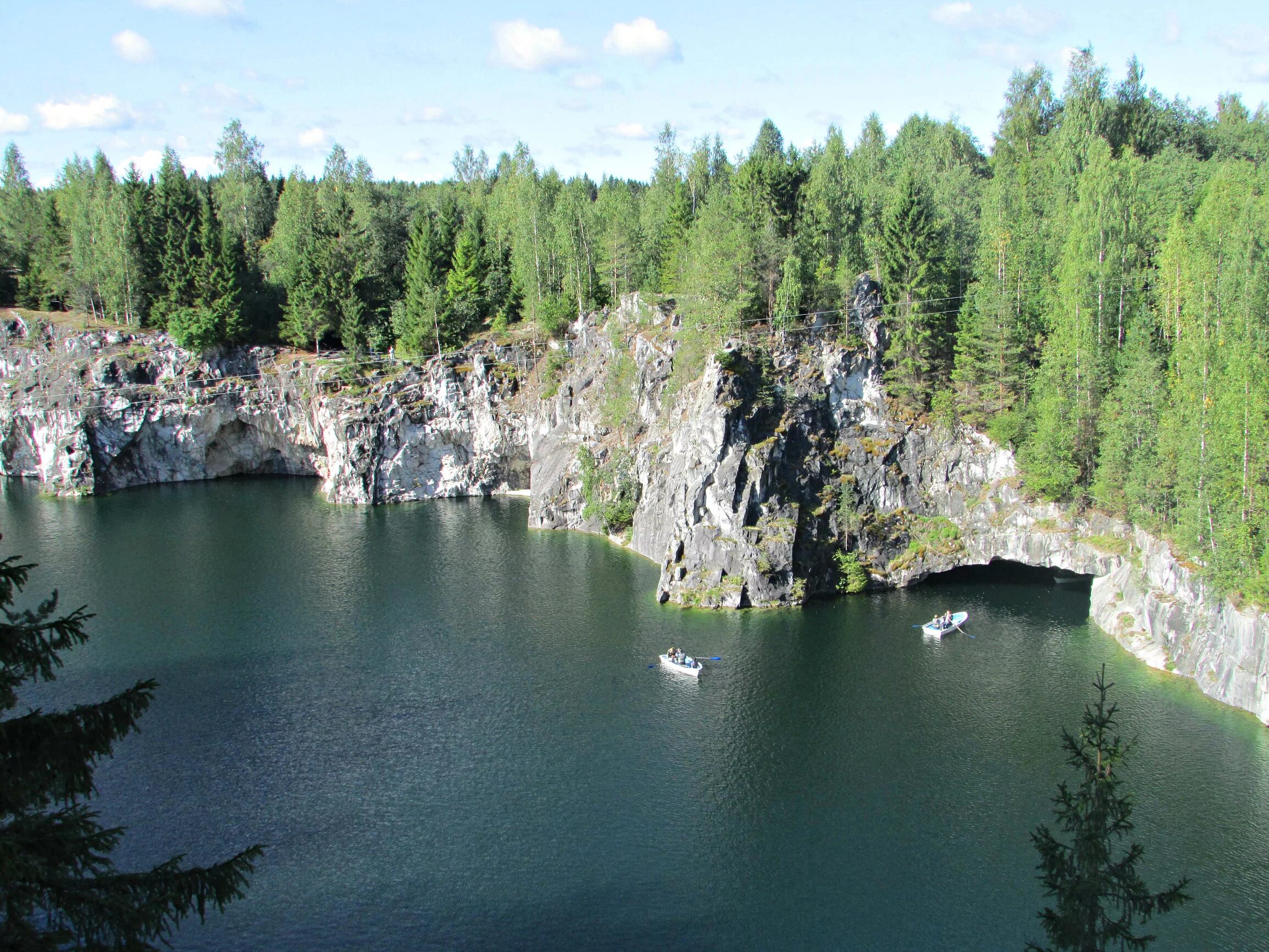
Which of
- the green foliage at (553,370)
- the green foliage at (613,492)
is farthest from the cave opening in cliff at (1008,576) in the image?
the green foliage at (553,370)

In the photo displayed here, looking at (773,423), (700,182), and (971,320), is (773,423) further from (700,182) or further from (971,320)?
(700,182)

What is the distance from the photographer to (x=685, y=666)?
47781mm

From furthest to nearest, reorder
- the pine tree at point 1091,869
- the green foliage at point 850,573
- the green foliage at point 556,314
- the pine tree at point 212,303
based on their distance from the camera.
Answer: the pine tree at point 212,303 → the green foliage at point 556,314 → the green foliage at point 850,573 → the pine tree at point 1091,869

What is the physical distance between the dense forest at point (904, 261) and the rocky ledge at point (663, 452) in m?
2.62

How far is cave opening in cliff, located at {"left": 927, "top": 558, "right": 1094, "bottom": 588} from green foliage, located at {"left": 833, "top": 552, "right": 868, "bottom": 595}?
521cm

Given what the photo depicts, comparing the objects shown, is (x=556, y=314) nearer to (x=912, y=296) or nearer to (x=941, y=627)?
(x=912, y=296)

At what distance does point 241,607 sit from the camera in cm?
5841

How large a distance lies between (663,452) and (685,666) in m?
23.6

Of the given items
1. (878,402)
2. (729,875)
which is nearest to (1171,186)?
(878,402)

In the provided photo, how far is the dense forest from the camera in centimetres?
4862

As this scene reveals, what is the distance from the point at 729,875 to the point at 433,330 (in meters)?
68.2

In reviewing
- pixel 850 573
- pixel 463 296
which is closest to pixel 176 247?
pixel 463 296

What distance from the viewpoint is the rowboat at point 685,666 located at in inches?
1864

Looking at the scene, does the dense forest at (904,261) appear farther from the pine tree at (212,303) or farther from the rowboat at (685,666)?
the rowboat at (685,666)
